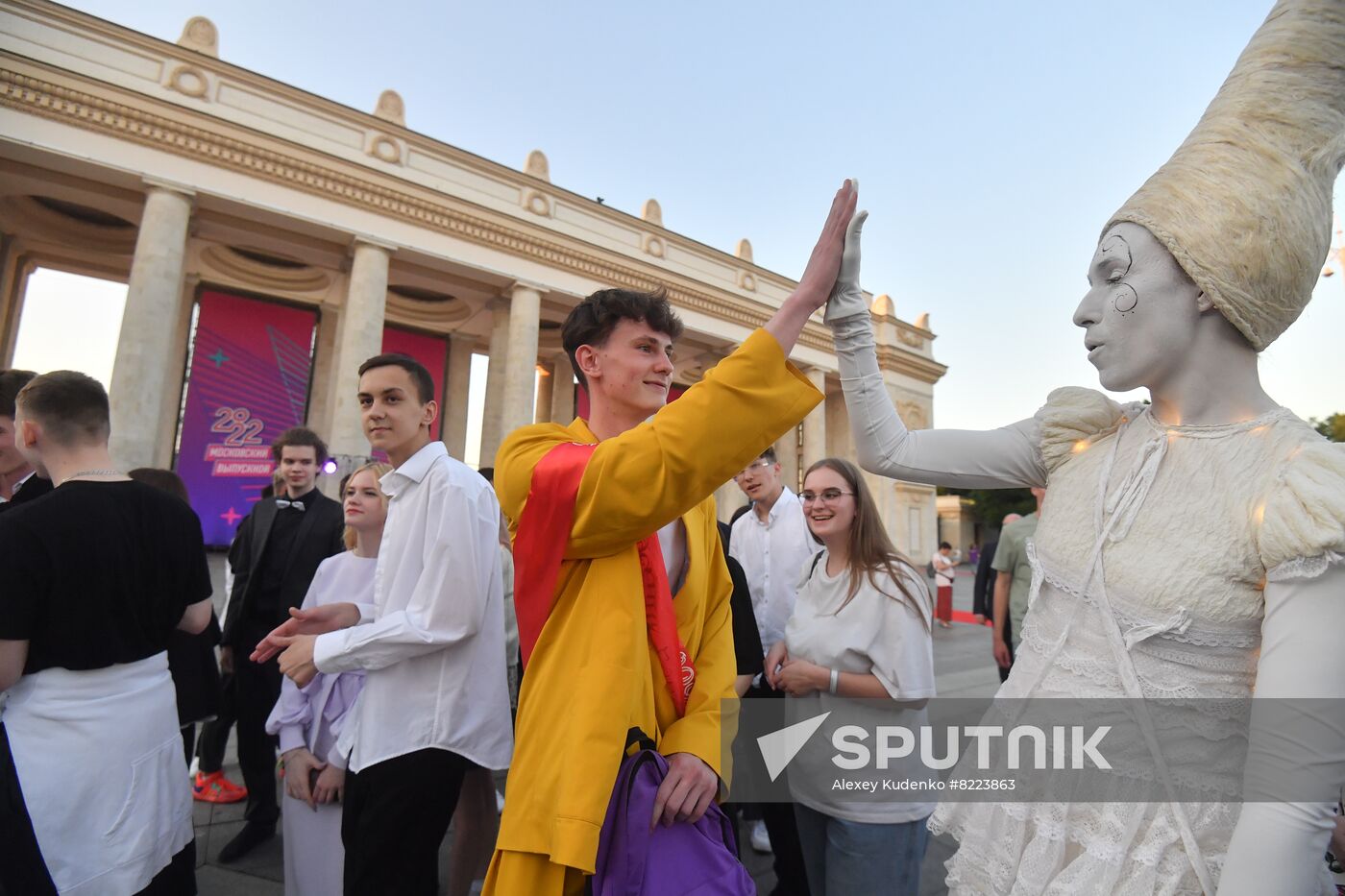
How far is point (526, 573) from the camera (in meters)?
1.20

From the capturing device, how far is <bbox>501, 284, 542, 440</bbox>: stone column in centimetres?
1494

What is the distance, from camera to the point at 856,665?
2.13 m

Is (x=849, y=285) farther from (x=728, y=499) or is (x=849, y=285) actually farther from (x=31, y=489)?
(x=728, y=499)

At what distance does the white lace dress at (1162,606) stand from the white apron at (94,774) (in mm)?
2331

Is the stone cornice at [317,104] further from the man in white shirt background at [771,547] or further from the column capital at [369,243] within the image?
the man in white shirt background at [771,547]

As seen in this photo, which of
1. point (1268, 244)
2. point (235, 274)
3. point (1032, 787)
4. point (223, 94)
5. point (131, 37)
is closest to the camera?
point (1268, 244)

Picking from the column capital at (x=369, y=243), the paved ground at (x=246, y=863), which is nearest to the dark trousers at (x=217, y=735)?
the paved ground at (x=246, y=863)

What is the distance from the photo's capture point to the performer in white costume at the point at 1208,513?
31.6 inches

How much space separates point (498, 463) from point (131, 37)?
1552cm

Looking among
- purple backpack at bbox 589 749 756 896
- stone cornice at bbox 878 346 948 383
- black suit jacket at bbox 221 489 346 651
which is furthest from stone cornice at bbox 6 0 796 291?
purple backpack at bbox 589 749 756 896

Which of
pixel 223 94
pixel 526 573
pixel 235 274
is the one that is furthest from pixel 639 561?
pixel 235 274

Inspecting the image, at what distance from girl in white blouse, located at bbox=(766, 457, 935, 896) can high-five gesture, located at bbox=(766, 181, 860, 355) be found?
136cm

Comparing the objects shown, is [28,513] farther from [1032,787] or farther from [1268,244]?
[1268,244]

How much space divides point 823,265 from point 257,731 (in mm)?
3991
